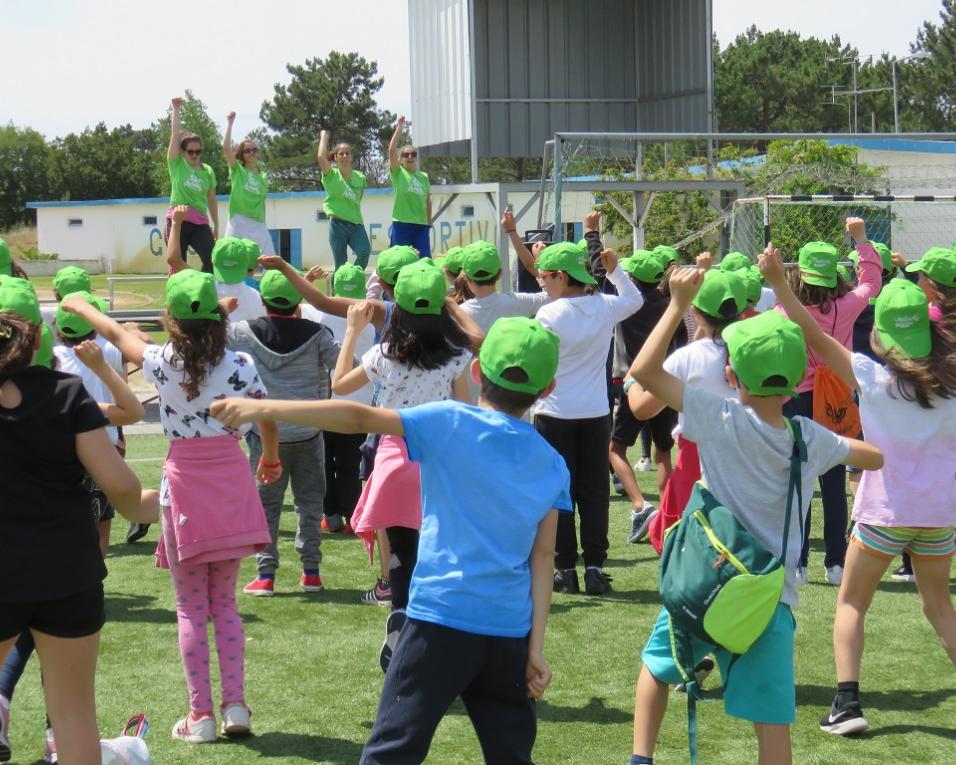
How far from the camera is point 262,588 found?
774 centimetres

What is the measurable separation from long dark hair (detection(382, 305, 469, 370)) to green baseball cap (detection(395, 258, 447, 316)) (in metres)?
0.06

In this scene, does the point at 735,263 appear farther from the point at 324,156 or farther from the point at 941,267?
the point at 324,156

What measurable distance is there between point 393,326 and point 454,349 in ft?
0.93

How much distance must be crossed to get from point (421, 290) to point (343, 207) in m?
10.7

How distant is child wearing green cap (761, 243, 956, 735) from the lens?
5020mm

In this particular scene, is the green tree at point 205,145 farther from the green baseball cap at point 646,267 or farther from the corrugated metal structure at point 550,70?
the green baseball cap at point 646,267

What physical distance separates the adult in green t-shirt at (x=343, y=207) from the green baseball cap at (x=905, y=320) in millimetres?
10885

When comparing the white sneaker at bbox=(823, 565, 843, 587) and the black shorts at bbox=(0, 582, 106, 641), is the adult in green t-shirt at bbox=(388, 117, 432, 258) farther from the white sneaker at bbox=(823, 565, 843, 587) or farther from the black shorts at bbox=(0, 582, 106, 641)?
the black shorts at bbox=(0, 582, 106, 641)

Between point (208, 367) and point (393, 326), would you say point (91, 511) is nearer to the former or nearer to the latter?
point (208, 367)

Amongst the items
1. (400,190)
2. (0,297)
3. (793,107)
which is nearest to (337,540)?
(0,297)

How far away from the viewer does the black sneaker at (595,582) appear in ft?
25.2

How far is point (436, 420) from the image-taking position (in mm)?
3666

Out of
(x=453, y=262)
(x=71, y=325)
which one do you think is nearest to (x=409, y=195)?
(x=453, y=262)

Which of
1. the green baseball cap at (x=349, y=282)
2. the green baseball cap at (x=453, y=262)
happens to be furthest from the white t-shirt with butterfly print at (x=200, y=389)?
the green baseball cap at (x=453, y=262)
